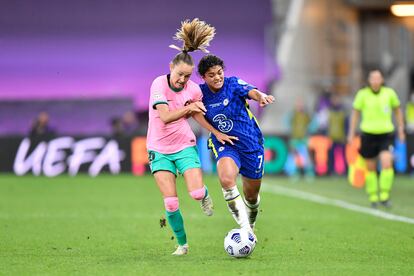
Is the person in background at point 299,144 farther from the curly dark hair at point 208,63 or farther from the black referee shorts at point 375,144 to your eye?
the curly dark hair at point 208,63

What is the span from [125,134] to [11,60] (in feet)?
25.3

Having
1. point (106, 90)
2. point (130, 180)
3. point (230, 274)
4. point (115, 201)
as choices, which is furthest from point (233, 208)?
point (106, 90)

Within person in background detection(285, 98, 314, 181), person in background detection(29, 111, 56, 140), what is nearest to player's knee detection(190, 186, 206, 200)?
person in background detection(285, 98, 314, 181)

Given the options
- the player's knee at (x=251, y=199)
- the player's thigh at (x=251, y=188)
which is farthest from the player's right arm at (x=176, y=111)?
the player's knee at (x=251, y=199)

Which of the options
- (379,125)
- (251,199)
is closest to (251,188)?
(251,199)

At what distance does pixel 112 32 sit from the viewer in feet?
109

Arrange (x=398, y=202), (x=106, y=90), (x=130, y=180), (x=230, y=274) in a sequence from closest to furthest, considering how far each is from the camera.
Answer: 1. (x=230, y=274)
2. (x=398, y=202)
3. (x=130, y=180)
4. (x=106, y=90)

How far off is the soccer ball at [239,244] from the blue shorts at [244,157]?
1022mm

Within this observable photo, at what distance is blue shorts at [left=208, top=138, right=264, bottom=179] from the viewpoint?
10641 millimetres

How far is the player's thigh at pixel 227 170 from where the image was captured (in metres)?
10.3

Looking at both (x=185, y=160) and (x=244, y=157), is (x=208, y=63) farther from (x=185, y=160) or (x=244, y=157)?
(x=244, y=157)

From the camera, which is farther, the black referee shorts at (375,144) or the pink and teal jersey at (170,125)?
the black referee shorts at (375,144)

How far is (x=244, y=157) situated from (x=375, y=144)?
654cm

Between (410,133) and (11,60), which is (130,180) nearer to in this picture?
(410,133)
